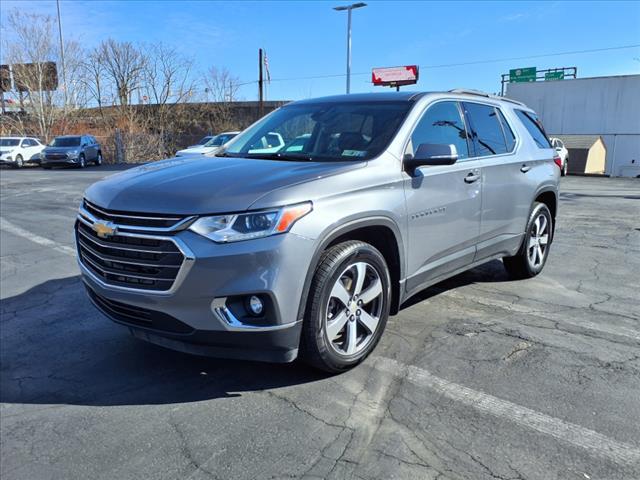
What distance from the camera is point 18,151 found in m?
28.9

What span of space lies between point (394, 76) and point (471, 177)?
137ft

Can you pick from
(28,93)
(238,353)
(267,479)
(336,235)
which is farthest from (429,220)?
(28,93)

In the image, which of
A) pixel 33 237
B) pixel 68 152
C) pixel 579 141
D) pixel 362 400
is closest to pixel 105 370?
pixel 362 400

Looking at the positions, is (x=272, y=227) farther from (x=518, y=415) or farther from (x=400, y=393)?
(x=518, y=415)

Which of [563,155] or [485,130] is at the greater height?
[485,130]

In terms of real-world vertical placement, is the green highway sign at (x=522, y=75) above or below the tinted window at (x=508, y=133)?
above

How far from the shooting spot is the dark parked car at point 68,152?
88.3 ft

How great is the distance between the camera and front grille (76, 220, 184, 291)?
2854mm

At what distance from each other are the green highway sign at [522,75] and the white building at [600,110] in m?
18.4

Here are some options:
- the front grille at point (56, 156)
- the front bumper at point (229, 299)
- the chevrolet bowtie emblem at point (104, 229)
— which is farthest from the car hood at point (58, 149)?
the front bumper at point (229, 299)

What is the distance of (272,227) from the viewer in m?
2.85

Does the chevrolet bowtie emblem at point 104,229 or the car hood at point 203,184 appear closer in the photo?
the car hood at point 203,184

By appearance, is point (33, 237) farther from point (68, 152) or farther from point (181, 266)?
point (68, 152)

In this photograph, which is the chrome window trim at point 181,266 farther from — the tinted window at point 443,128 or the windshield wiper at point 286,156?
the tinted window at point 443,128
